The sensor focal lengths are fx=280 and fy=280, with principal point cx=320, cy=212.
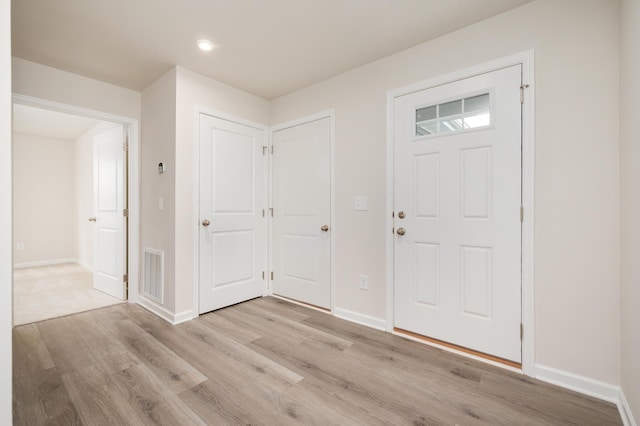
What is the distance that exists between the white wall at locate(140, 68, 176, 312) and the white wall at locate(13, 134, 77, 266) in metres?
4.11

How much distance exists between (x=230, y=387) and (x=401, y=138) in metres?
2.28

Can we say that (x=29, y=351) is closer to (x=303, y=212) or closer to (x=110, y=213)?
(x=110, y=213)

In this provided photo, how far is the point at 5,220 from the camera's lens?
1.08m

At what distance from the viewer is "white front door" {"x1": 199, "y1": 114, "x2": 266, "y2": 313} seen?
2.97m

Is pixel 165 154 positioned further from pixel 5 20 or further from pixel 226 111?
pixel 5 20

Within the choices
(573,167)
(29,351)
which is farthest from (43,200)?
(573,167)

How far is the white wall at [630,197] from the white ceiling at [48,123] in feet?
19.4

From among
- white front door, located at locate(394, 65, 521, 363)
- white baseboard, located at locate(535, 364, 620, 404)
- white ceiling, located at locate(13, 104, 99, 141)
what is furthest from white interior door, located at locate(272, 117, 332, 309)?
white ceiling, located at locate(13, 104, 99, 141)

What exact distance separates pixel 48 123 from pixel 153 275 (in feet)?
12.8

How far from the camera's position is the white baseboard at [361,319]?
258 cm

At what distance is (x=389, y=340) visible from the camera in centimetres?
238

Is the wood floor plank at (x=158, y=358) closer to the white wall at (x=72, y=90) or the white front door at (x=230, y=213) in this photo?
the white front door at (x=230, y=213)

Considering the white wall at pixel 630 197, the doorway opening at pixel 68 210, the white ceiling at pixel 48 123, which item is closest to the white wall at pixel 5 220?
the doorway opening at pixel 68 210

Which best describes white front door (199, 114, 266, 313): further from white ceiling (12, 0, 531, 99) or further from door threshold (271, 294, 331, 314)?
white ceiling (12, 0, 531, 99)
